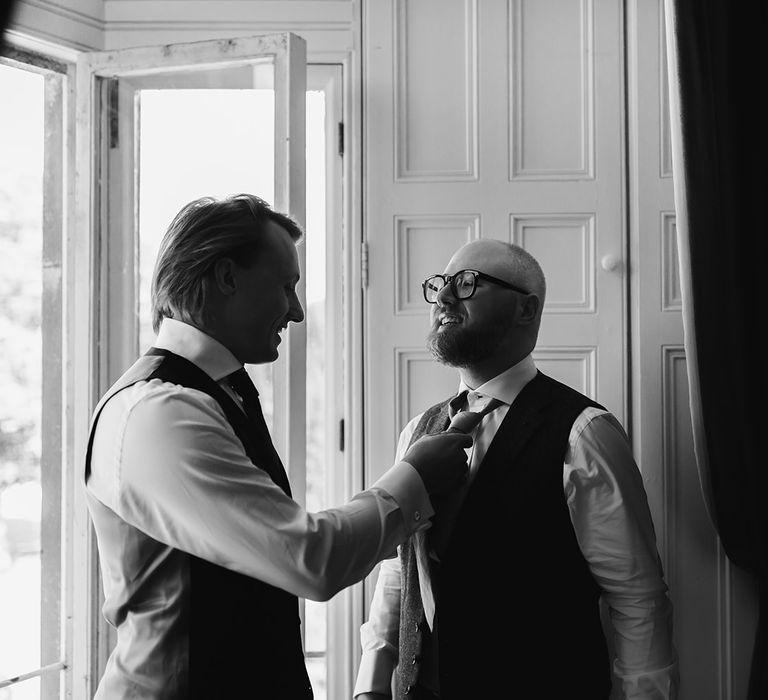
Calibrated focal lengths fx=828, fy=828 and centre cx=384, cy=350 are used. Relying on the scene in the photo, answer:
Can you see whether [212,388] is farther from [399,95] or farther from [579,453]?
[399,95]

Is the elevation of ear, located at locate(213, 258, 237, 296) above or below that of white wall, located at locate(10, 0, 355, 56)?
below

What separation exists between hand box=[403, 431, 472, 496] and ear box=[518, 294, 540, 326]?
1.80 ft

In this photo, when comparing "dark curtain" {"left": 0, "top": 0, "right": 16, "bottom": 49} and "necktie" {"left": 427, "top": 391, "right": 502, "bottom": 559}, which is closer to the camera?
"dark curtain" {"left": 0, "top": 0, "right": 16, "bottom": 49}

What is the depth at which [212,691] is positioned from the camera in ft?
4.17

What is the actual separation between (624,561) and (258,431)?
2.65 feet

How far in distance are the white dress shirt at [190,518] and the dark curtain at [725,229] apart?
2.99 ft

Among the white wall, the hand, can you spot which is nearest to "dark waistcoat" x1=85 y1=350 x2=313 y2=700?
the hand

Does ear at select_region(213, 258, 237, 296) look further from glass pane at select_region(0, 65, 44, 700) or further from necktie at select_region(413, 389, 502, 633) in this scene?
glass pane at select_region(0, 65, 44, 700)

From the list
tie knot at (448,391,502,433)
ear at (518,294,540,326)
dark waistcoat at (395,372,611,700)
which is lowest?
dark waistcoat at (395,372,611,700)

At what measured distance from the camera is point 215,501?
1170 mm

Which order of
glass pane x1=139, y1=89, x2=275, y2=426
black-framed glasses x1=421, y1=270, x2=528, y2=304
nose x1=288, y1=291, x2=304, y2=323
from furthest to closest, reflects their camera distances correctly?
glass pane x1=139, y1=89, x2=275, y2=426 < black-framed glasses x1=421, y1=270, x2=528, y2=304 < nose x1=288, y1=291, x2=304, y2=323

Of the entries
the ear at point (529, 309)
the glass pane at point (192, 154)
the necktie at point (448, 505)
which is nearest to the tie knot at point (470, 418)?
the necktie at point (448, 505)

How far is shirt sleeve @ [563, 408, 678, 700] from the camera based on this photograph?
5.59ft

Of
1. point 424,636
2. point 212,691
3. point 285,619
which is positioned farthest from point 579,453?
point 212,691
